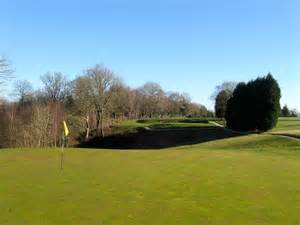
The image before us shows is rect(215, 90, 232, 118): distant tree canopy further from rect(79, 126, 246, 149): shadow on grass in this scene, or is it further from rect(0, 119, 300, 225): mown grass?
rect(0, 119, 300, 225): mown grass

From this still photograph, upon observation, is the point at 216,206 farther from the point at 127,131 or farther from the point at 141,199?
the point at 127,131

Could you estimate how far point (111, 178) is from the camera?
13.4m

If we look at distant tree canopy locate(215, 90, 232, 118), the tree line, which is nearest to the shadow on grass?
the tree line

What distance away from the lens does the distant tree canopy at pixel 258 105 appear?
4397 centimetres

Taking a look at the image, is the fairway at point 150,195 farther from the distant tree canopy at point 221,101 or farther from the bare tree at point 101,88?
the distant tree canopy at point 221,101

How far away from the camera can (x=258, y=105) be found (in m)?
44.7

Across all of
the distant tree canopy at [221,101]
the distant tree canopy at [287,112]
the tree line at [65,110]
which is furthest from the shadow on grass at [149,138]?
the distant tree canopy at [287,112]

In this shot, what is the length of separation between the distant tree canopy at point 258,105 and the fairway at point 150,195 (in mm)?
28190

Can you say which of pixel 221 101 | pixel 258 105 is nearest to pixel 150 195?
pixel 258 105

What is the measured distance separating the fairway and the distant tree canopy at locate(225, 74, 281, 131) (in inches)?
1110

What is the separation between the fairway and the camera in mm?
8008

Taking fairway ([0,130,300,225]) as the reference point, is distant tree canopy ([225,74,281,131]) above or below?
above

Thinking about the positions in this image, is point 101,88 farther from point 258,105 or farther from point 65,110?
point 258,105

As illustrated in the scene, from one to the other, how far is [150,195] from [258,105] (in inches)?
1464
